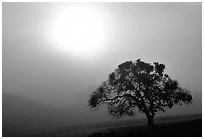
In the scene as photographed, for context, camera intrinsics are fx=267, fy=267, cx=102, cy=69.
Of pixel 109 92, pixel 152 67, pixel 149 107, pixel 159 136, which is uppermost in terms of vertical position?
pixel 152 67

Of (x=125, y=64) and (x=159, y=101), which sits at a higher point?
(x=125, y=64)

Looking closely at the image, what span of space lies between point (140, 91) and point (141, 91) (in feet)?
0.66

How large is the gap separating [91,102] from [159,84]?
44.1 feet

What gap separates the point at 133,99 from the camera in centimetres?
5153

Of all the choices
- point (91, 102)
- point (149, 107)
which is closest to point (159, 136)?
point (149, 107)

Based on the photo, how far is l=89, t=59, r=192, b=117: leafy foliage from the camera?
165 ft

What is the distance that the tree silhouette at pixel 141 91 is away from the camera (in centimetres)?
5038

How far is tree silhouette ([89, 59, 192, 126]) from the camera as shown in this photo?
→ 1983 inches

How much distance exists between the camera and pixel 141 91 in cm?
5125

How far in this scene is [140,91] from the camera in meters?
51.3

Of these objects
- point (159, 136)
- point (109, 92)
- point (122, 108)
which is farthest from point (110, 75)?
point (159, 136)

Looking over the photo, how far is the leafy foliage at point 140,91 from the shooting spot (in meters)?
50.4

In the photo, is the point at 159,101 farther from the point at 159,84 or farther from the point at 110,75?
the point at 110,75

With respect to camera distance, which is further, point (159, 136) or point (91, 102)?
point (91, 102)
